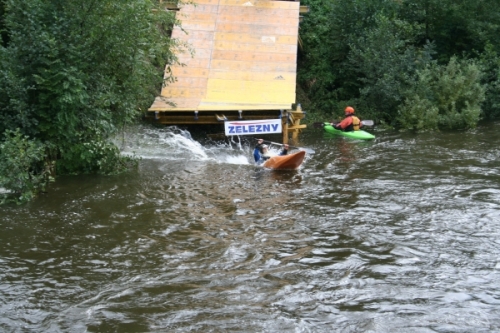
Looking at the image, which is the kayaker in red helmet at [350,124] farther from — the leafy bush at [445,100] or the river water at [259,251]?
the river water at [259,251]

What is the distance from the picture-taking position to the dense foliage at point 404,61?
61.1 ft

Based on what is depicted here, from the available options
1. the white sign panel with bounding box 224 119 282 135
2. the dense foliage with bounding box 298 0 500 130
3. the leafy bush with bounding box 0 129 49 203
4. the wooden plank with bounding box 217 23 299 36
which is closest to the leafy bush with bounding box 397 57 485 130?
the dense foliage with bounding box 298 0 500 130

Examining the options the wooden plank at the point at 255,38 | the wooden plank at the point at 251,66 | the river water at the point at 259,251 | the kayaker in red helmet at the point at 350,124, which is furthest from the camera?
the wooden plank at the point at 255,38

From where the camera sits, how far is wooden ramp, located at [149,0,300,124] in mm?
15562

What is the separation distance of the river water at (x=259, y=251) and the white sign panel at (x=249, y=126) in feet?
5.14

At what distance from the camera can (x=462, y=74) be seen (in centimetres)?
1922

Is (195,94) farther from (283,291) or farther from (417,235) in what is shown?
(283,291)

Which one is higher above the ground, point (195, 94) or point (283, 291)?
point (195, 94)

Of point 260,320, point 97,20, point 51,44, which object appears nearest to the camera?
point 260,320

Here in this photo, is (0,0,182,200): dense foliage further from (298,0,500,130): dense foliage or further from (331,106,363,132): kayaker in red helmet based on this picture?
(298,0,500,130): dense foliage

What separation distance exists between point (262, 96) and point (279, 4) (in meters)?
5.58

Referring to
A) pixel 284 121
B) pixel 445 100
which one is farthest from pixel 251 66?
pixel 445 100

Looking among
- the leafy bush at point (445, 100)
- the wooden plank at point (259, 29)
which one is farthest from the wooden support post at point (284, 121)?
the leafy bush at point (445, 100)

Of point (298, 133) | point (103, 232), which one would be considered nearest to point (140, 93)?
point (103, 232)
